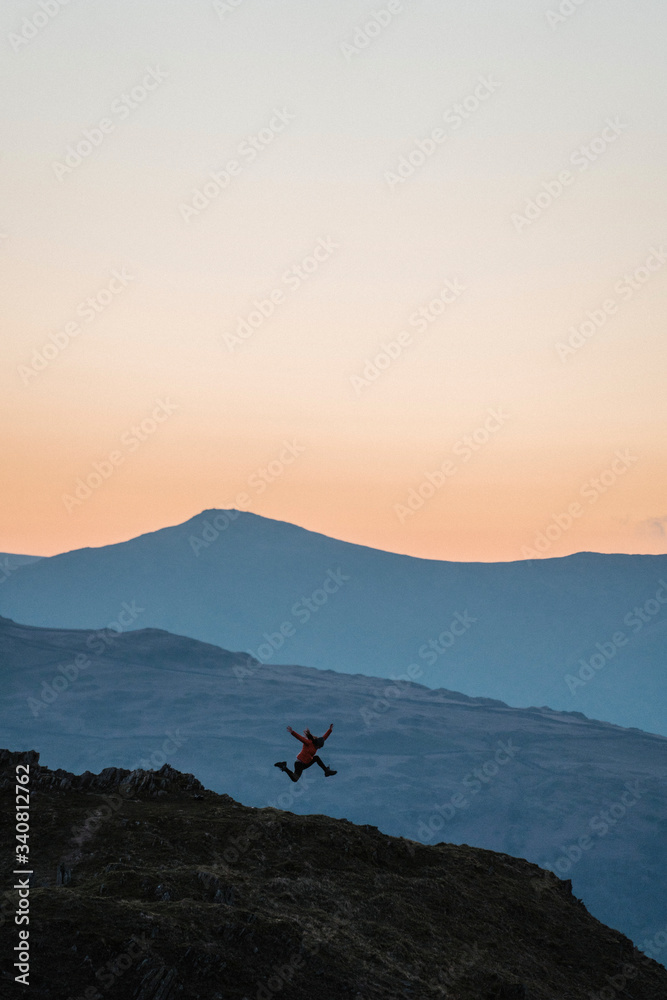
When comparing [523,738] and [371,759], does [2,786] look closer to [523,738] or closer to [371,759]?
[371,759]

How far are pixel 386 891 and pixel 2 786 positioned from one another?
10.8 metres

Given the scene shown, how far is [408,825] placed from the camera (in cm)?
14725

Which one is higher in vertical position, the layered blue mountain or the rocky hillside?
the layered blue mountain

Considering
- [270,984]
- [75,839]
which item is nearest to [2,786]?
[75,839]

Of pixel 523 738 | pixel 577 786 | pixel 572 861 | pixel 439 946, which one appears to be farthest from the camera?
pixel 523 738
